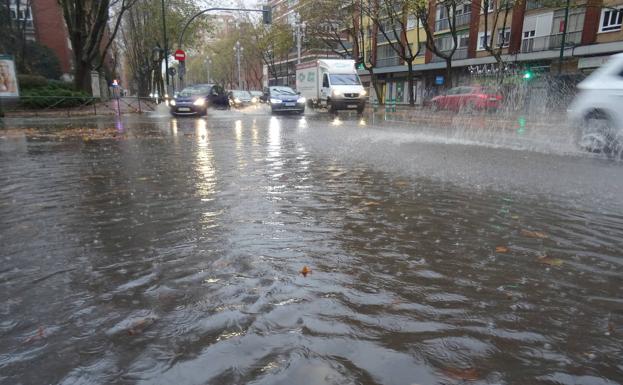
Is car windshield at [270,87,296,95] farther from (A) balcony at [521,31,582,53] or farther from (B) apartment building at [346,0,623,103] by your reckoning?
(A) balcony at [521,31,582,53]

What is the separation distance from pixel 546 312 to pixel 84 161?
8319 mm

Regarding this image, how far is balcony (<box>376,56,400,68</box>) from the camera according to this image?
49.9 meters

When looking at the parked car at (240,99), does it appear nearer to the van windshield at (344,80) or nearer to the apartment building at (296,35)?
the apartment building at (296,35)

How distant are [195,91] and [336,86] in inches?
317

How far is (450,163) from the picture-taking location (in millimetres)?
8070

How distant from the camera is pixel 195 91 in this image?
24.8 m

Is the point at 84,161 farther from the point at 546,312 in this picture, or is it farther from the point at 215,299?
the point at 546,312

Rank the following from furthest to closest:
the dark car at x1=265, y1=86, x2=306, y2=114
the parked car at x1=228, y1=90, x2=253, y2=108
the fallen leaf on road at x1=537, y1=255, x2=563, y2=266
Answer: the parked car at x1=228, y1=90, x2=253, y2=108 < the dark car at x1=265, y1=86, x2=306, y2=114 < the fallen leaf on road at x1=537, y1=255, x2=563, y2=266

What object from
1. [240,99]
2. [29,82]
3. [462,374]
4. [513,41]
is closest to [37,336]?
[462,374]

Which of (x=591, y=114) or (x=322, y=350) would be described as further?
Result: (x=591, y=114)

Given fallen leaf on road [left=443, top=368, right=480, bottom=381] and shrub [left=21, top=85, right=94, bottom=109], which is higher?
shrub [left=21, top=85, right=94, bottom=109]

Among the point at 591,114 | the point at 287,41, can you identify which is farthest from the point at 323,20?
the point at 591,114

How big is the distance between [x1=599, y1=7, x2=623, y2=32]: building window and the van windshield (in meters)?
17.6

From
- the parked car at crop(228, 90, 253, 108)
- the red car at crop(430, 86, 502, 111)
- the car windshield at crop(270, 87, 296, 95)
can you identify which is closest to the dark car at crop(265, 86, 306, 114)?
the car windshield at crop(270, 87, 296, 95)
